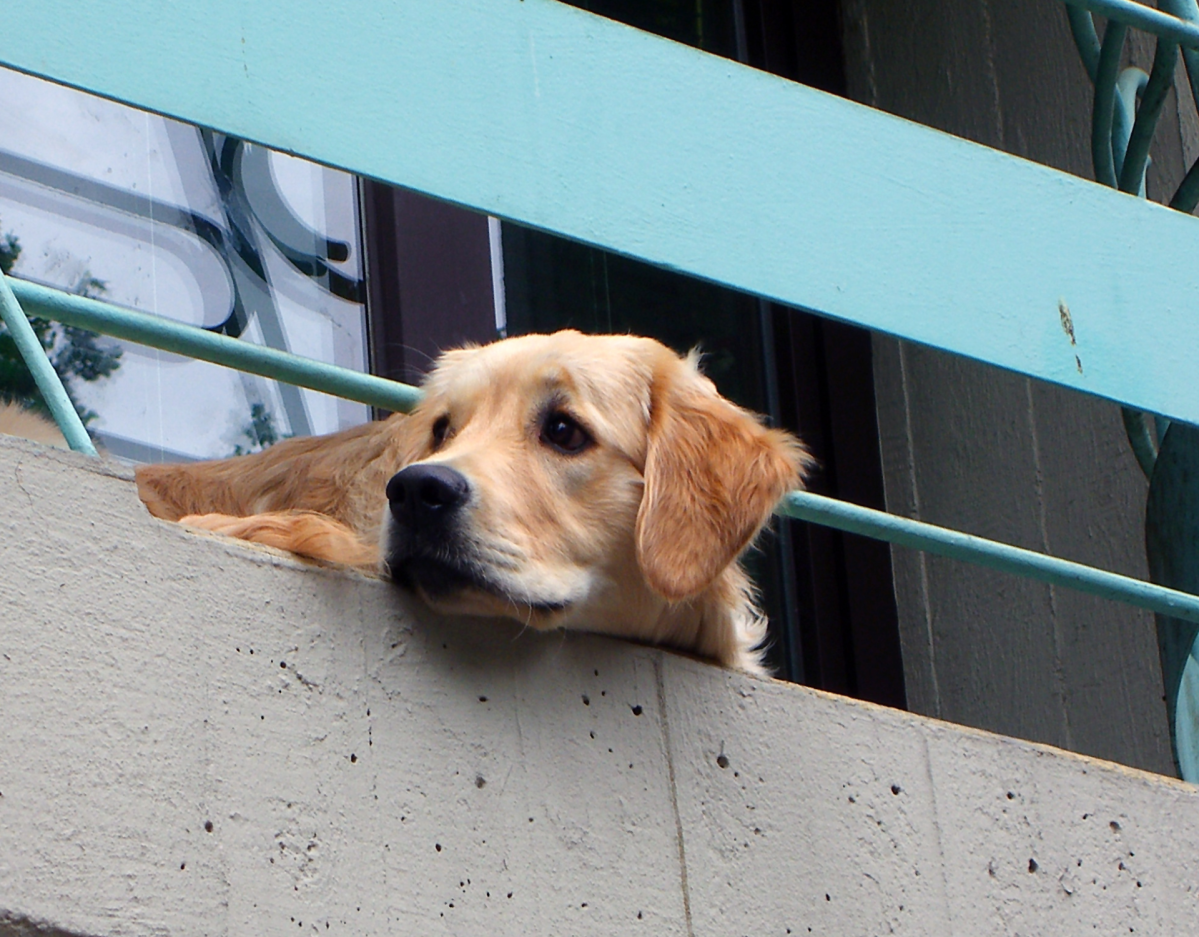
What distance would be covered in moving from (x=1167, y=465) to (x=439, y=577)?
5.39 feet

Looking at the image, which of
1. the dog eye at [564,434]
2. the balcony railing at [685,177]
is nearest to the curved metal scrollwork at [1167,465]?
the balcony railing at [685,177]

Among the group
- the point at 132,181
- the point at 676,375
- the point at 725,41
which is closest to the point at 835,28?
the point at 725,41

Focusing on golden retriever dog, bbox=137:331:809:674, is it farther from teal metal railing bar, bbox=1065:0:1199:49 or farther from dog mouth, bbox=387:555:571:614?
teal metal railing bar, bbox=1065:0:1199:49

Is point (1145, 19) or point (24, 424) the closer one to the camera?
point (24, 424)

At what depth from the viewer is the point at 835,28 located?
18.2 feet

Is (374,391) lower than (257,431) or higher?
lower

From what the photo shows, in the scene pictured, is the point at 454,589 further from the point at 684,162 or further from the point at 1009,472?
the point at 1009,472

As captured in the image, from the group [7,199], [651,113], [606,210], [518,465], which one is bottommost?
[518,465]

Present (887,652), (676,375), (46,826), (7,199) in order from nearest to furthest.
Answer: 1. (46,826)
2. (676,375)
3. (7,199)
4. (887,652)

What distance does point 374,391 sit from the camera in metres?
2.57

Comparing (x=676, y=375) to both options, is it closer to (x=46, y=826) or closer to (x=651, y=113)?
(x=651, y=113)

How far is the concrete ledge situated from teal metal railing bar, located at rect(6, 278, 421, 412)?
0.24m

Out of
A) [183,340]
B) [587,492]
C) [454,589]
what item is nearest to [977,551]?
[587,492]

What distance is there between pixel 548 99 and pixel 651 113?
19 centimetres
